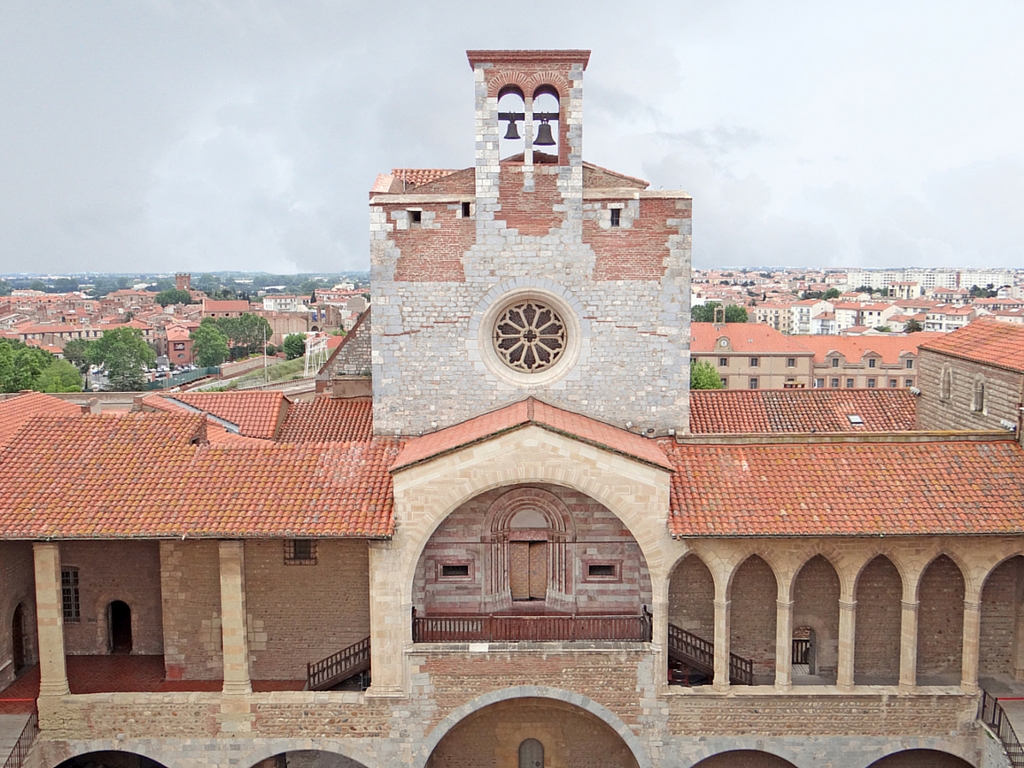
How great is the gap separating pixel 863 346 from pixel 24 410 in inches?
2835

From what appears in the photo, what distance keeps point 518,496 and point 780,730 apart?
7.33 m

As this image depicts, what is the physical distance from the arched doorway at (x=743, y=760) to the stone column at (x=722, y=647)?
2348mm

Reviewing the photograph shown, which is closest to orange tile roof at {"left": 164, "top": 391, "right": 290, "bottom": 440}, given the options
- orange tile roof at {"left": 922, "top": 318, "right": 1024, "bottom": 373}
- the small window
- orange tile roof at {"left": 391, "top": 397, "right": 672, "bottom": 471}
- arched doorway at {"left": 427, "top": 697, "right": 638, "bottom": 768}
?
the small window

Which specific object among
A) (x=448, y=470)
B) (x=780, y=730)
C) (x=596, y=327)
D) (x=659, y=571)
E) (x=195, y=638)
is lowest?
(x=780, y=730)

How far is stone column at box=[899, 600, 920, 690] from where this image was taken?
17766 millimetres

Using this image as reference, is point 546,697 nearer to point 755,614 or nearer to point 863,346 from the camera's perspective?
point 755,614

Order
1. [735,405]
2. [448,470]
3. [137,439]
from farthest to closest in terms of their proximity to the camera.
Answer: [735,405], [137,439], [448,470]

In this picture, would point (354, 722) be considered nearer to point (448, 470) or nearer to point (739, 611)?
point (448, 470)

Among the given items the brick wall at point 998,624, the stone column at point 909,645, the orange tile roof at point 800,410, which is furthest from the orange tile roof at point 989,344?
the stone column at point 909,645

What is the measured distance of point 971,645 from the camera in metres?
17.8

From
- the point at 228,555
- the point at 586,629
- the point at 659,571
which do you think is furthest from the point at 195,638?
the point at 659,571

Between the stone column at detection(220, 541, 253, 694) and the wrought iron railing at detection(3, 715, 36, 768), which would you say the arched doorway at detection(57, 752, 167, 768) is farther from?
the stone column at detection(220, 541, 253, 694)

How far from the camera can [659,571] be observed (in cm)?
1758

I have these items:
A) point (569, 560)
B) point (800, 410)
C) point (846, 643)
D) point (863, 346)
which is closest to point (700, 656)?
point (846, 643)
